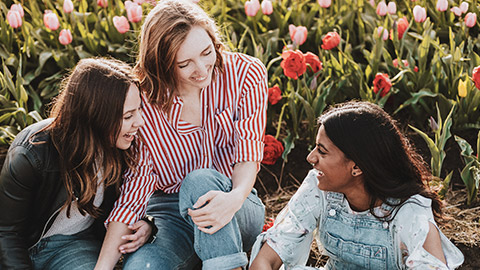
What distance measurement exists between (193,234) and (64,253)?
1.59 feet

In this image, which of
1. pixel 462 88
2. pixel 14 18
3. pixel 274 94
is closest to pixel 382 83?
pixel 462 88

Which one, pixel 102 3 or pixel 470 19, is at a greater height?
pixel 102 3

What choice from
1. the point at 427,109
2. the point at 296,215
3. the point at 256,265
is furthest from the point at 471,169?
the point at 256,265

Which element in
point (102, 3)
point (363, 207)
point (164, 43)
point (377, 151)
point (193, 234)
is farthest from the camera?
point (102, 3)

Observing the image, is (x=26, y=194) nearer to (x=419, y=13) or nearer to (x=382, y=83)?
(x=382, y=83)

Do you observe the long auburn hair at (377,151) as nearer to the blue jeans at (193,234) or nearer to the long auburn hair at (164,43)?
the blue jeans at (193,234)

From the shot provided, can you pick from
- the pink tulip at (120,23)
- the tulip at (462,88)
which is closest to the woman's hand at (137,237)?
the pink tulip at (120,23)

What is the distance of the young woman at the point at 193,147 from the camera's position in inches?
86.6

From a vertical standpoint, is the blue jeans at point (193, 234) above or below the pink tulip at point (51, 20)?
below

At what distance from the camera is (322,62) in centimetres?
357

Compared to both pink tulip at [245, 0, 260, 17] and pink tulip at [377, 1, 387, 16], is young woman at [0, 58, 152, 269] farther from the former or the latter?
pink tulip at [377, 1, 387, 16]

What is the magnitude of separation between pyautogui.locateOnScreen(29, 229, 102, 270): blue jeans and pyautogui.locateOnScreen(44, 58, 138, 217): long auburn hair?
18 centimetres

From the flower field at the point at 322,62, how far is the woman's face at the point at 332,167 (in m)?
0.79

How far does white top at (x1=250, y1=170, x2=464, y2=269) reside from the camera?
6.57 feet
